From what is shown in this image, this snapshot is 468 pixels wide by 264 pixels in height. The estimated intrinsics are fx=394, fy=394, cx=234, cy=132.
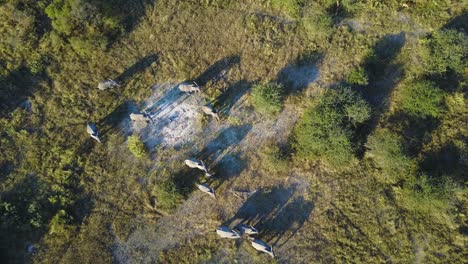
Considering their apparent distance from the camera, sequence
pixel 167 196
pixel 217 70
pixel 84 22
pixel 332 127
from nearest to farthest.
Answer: pixel 167 196
pixel 332 127
pixel 84 22
pixel 217 70

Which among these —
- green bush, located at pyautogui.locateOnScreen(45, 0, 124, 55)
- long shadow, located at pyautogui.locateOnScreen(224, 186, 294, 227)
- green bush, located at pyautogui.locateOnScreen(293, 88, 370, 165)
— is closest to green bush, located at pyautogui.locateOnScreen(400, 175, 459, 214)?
green bush, located at pyautogui.locateOnScreen(293, 88, 370, 165)

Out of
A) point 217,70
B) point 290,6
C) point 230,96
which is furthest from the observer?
point 290,6

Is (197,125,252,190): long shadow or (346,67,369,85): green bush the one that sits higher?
(346,67,369,85): green bush

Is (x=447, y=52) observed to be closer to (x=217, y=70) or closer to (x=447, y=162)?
(x=447, y=162)

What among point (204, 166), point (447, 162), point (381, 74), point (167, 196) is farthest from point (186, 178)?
point (447, 162)

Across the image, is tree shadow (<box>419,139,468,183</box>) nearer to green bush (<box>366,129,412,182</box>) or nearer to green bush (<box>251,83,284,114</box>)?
green bush (<box>366,129,412,182</box>)
